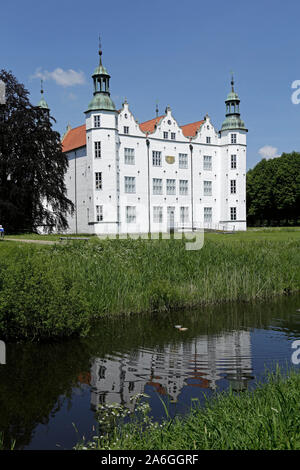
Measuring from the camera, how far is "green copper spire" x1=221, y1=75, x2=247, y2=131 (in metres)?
53.6

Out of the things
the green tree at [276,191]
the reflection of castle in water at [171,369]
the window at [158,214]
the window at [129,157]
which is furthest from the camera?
the green tree at [276,191]

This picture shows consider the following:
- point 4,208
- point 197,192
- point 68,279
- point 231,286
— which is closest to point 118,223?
point 197,192

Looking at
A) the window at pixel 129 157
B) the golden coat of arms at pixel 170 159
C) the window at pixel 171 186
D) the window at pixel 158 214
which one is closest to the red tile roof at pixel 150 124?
the golden coat of arms at pixel 170 159

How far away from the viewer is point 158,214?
48.8m

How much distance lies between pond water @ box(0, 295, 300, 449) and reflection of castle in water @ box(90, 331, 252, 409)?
1 cm

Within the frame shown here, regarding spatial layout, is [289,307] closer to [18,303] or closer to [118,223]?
[18,303]

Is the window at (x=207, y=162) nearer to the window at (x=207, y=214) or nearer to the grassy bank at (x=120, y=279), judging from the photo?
the window at (x=207, y=214)

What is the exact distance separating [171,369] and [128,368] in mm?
687

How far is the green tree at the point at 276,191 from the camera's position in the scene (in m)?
62.5

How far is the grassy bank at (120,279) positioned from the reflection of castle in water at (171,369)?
1.65 meters

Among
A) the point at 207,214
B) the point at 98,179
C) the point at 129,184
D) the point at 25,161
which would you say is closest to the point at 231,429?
the point at 25,161

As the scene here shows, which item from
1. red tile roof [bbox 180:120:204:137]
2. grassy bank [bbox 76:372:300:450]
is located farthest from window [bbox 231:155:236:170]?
grassy bank [bbox 76:372:300:450]

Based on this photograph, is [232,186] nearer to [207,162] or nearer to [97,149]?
[207,162]
